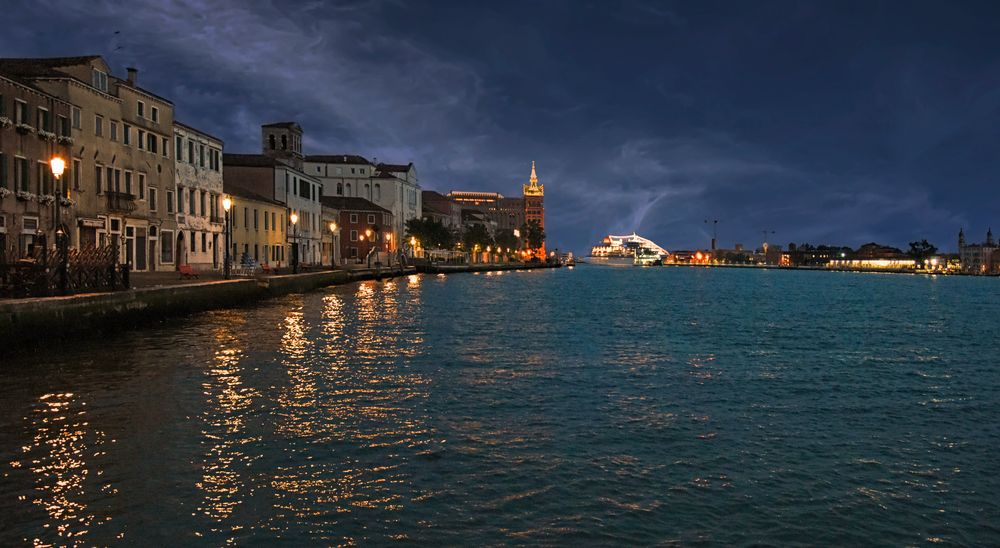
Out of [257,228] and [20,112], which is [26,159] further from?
[257,228]

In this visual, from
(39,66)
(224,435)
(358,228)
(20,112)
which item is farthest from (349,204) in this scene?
(224,435)

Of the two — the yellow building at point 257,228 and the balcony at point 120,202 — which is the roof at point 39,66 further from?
the yellow building at point 257,228

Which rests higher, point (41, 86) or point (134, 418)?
point (41, 86)

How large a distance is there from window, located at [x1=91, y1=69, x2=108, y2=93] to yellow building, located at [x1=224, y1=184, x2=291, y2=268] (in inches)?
707

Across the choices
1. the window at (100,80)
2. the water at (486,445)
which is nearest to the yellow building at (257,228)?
the window at (100,80)

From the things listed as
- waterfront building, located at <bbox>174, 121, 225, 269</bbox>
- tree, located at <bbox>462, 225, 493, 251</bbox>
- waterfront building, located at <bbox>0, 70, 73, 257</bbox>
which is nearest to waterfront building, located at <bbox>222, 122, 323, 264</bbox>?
waterfront building, located at <bbox>174, 121, 225, 269</bbox>

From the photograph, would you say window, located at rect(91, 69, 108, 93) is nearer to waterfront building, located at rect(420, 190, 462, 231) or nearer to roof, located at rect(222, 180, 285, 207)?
roof, located at rect(222, 180, 285, 207)

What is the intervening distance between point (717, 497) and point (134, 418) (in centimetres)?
1090

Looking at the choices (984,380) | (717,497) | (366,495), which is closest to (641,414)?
(717,497)

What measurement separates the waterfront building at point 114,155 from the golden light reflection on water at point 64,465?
2916cm

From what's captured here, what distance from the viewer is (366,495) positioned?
10492 mm

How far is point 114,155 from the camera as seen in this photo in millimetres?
48750

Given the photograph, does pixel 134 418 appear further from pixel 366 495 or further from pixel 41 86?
pixel 41 86

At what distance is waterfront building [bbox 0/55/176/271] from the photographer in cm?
4406
